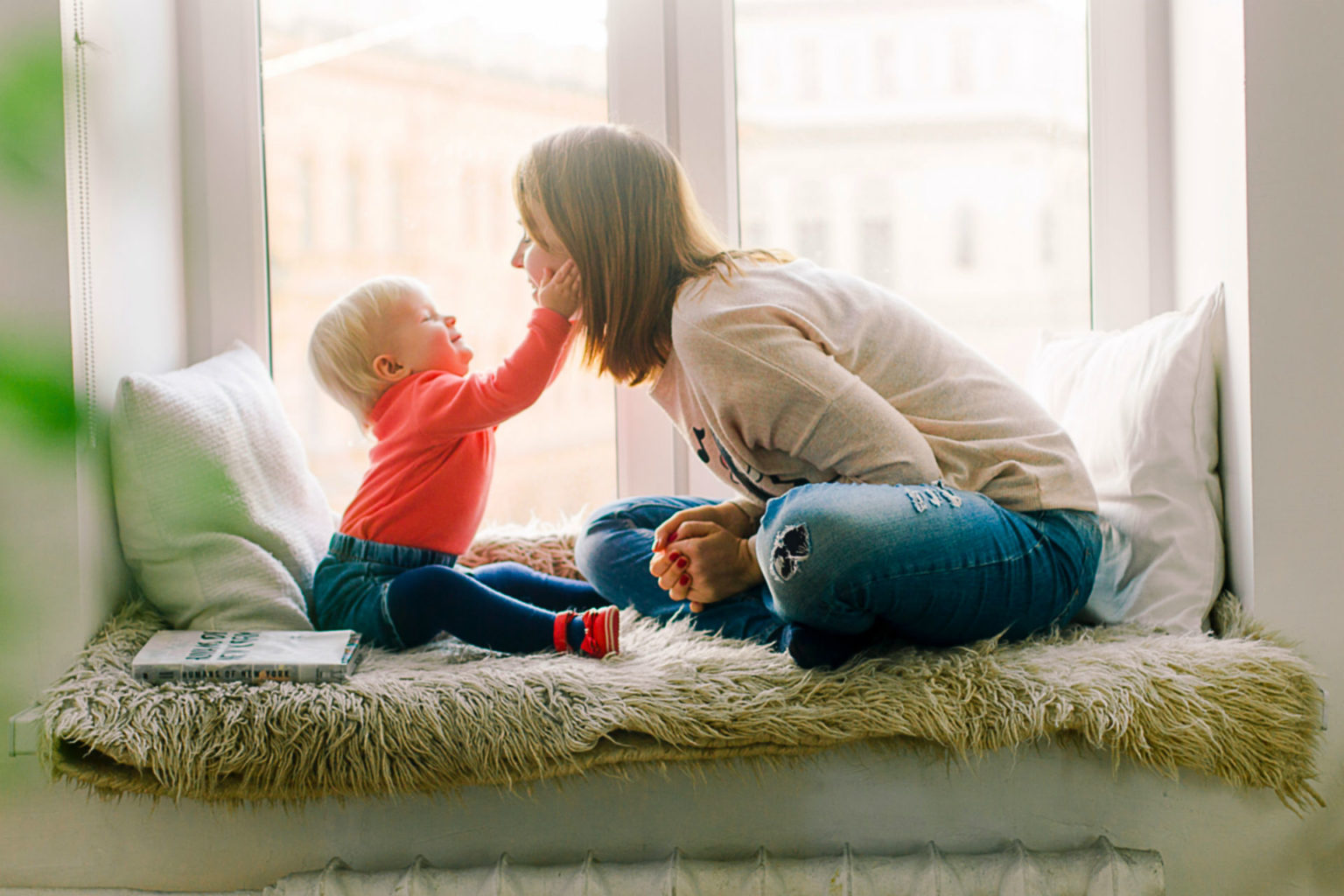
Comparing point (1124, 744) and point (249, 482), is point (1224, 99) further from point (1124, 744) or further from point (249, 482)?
point (249, 482)

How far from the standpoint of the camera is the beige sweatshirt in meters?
1.05

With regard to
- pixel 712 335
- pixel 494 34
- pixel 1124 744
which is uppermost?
pixel 494 34

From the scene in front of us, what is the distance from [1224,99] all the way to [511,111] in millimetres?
1030

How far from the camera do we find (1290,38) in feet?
3.57

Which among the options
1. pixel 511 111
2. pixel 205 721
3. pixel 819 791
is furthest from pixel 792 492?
pixel 511 111

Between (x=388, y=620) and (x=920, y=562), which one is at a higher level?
(x=920, y=562)

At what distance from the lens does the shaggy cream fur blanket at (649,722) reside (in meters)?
0.95

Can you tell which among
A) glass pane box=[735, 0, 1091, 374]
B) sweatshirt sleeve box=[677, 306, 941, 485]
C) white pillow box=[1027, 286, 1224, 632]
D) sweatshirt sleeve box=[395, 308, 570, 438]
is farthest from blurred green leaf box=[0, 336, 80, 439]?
glass pane box=[735, 0, 1091, 374]

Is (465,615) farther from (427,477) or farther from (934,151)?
(934,151)

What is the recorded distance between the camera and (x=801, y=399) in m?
1.05

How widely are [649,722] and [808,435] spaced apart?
352 mm

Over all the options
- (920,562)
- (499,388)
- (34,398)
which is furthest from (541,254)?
(34,398)

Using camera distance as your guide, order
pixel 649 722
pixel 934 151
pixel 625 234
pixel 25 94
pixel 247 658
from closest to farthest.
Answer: pixel 25 94, pixel 649 722, pixel 247 658, pixel 625 234, pixel 934 151

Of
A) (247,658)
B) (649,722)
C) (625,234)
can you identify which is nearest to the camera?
(649,722)
